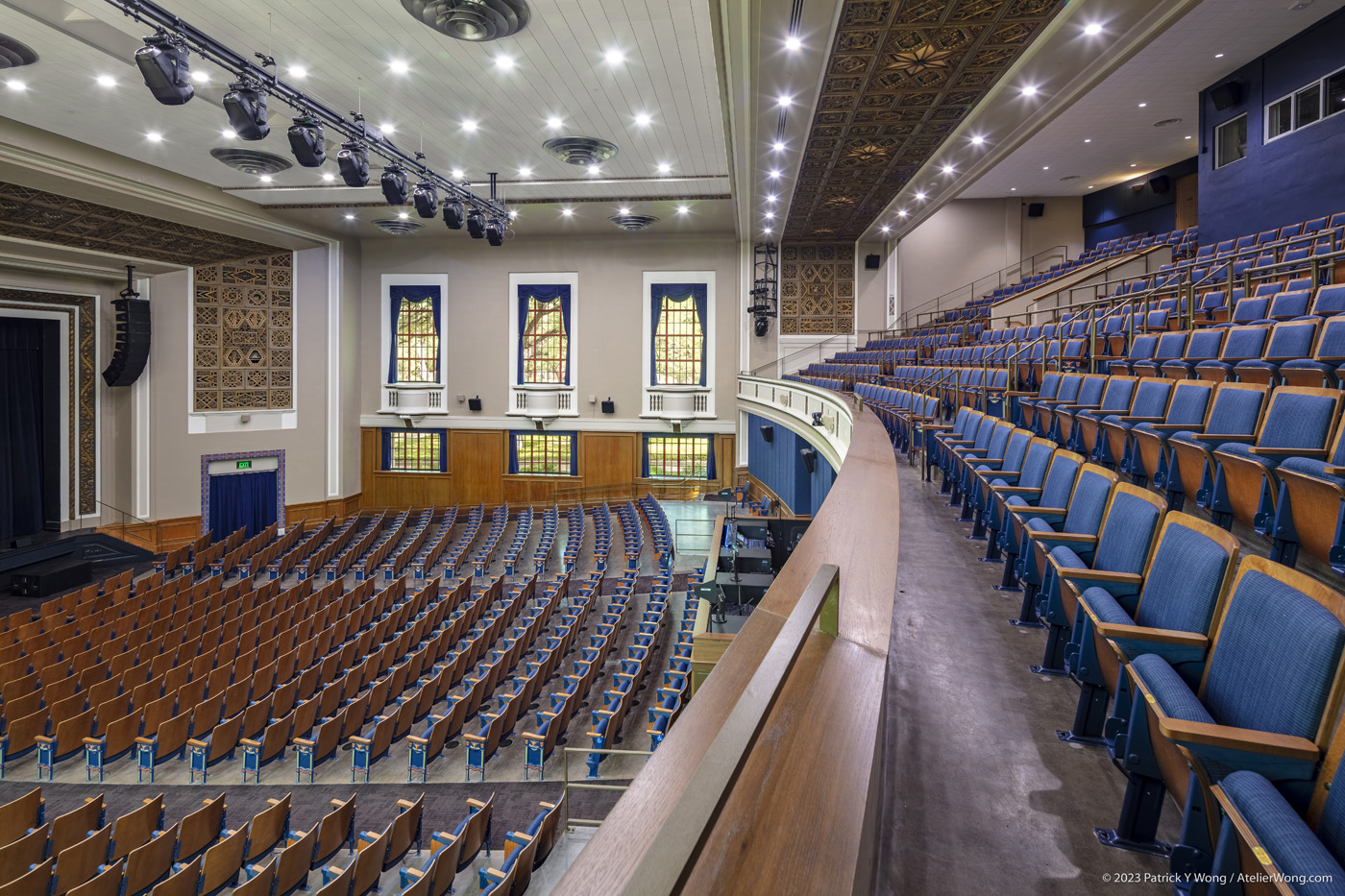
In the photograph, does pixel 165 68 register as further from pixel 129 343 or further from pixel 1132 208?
pixel 1132 208

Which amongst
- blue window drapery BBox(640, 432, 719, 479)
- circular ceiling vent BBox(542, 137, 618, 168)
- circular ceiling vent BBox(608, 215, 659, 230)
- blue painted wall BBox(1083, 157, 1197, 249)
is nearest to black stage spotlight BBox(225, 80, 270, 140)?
circular ceiling vent BBox(542, 137, 618, 168)

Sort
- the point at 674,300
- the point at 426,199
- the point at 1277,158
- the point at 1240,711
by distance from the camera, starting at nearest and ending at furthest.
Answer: the point at 1240,711
the point at 426,199
the point at 1277,158
the point at 674,300

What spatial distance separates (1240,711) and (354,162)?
3819 millimetres

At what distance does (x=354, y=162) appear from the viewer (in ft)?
10.8

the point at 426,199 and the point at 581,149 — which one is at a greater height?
the point at 581,149

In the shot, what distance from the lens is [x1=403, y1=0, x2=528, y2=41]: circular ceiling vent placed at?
274cm

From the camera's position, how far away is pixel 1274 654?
0.57 metres

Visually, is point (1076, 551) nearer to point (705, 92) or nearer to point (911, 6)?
point (911, 6)

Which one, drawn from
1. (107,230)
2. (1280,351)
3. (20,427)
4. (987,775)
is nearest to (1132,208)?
(1280,351)

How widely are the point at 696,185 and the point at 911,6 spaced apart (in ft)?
10.0

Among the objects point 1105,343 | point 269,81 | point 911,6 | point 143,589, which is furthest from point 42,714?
point 1105,343

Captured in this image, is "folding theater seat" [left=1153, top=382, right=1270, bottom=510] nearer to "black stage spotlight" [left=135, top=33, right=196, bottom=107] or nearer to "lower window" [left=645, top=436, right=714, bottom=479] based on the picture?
"black stage spotlight" [left=135, top=33, right=196, bottom=107]

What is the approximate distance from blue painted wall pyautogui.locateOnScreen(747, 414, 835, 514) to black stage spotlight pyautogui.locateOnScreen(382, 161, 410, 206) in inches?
117

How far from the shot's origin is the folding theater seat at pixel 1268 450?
109 cm
